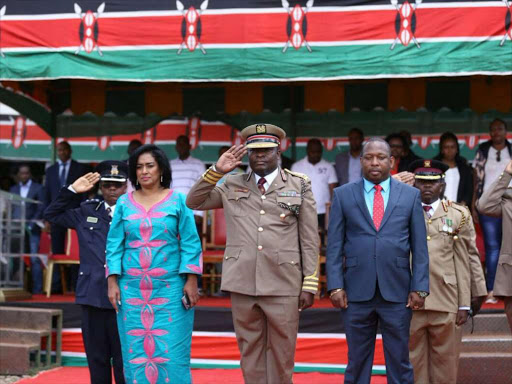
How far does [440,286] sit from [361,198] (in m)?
1.48

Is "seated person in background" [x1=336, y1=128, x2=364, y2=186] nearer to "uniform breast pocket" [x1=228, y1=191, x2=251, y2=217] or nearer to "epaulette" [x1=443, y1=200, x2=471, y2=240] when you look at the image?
"epaulette" [x1=443, y1=200, x2=471, y2=240]

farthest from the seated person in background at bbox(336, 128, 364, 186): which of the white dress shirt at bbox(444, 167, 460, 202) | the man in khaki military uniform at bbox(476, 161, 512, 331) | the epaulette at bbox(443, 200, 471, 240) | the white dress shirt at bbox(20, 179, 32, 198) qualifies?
the white dress shirt at bbox(20, 179, 32, 198)

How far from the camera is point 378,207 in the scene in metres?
6.16

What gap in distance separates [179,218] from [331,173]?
17.6 ft

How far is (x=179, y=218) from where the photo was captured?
640 cm

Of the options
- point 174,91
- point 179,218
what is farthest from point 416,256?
point 174,91

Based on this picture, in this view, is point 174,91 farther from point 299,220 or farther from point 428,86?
point 299,220

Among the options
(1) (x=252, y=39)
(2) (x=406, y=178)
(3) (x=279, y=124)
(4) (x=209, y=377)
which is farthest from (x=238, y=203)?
(3) (x=279, y=124)

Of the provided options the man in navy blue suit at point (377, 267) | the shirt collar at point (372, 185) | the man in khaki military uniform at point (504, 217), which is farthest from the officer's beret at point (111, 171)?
the man in khaki military uniform at point (504, 217)

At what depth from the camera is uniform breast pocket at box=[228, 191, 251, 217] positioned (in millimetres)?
6398

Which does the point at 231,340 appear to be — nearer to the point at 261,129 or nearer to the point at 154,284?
the point at 154,284

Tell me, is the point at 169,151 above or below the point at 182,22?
below

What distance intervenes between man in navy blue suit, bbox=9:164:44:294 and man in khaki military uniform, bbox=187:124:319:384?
6.58m

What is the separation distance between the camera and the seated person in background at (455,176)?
33.2ft
